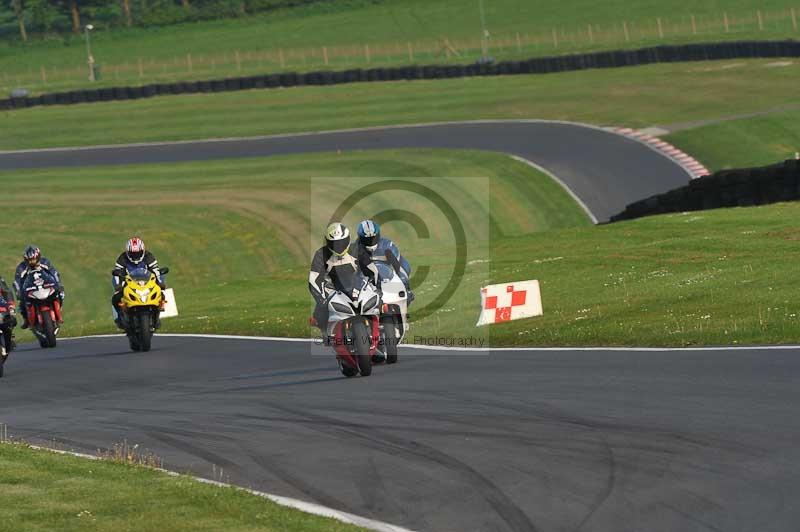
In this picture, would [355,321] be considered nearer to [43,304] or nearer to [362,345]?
[362,345]

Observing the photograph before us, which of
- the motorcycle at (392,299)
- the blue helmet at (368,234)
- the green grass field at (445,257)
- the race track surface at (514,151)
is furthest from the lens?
the race track surface at (514,151)

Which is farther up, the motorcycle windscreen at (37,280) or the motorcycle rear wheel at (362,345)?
the motorcycle windscreen at (37,280)

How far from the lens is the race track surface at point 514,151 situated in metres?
44.7

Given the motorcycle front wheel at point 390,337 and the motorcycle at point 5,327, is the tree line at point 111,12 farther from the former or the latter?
the motorcycle front wheel at point 390,337

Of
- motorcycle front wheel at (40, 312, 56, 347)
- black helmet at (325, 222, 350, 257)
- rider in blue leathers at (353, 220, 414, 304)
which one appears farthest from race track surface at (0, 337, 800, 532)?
motorcycle front wheel at (40, 312, 56, 347)

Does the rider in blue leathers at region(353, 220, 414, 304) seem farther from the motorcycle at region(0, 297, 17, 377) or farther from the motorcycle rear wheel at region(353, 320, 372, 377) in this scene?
the motorcycle at region(0, 297, 17, 377)

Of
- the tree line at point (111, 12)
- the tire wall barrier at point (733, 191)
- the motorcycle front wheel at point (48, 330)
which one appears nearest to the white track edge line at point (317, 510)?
the motorcycle front wheel at point (48, 330)

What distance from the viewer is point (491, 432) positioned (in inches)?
448

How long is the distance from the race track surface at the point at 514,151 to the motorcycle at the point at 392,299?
81.6ft

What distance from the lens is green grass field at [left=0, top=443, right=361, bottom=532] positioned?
27.4 ft

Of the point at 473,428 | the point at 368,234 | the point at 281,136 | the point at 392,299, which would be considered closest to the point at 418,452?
the point at 473,428

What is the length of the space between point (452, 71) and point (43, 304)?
1881 inches

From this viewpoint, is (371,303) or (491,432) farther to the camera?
(371,303)

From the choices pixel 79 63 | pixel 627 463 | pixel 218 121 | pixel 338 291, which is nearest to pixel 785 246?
pixel 338 291
